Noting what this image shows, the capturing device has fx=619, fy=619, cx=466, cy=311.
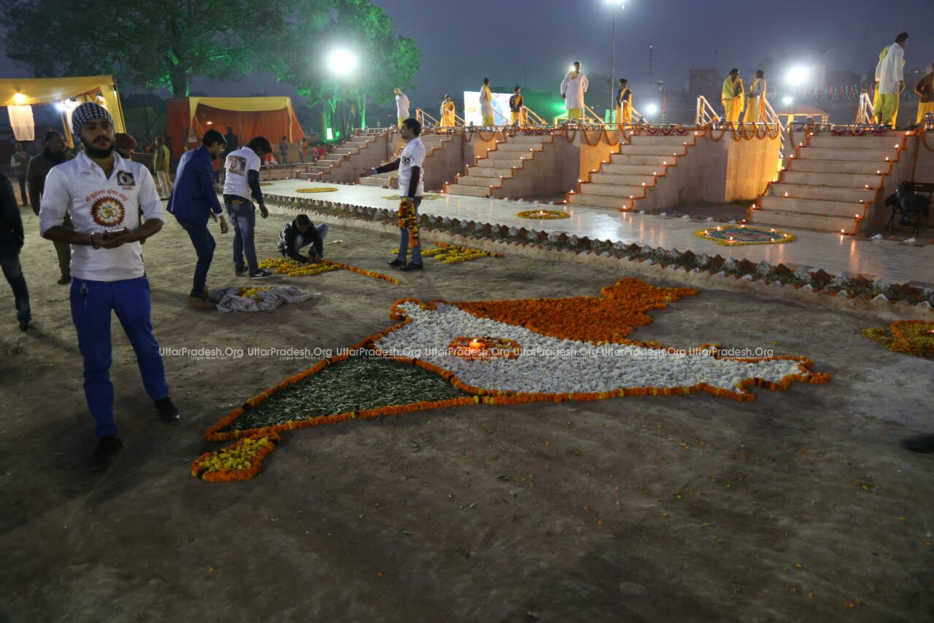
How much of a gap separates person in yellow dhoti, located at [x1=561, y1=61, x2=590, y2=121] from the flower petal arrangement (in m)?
13.9

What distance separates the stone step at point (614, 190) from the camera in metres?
13.8

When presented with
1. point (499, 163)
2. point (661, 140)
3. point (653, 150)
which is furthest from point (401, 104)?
point (653, 150)

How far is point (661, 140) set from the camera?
15250mm

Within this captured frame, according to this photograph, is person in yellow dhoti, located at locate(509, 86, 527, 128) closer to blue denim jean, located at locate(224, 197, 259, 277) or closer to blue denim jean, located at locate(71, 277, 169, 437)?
blue denim jean, located at locate(224, 197, 259, 277)

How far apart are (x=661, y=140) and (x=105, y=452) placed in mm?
14325

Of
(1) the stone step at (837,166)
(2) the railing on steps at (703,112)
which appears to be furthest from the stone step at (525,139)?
(1) the stone step at (837,166)

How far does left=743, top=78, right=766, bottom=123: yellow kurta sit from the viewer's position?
15.4m

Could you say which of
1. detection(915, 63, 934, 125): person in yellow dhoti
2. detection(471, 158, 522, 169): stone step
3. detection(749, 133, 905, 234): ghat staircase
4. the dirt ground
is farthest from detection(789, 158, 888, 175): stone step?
the dirt ground

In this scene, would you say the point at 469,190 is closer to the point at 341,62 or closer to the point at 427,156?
the point at 427,156

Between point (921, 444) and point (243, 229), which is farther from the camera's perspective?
point (243, 229)

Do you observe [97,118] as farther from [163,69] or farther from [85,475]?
[163,69]

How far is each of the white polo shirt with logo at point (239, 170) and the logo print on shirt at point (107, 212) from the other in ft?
14.4

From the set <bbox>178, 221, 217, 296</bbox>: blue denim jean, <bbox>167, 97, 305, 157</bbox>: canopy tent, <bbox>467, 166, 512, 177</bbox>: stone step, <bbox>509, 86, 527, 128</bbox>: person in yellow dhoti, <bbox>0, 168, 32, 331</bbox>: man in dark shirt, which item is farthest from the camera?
<bbox>167, 97, 305, 157</bbox>: canopy tent

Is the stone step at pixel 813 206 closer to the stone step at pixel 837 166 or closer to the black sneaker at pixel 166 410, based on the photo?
the stone step at pixel 837 166
